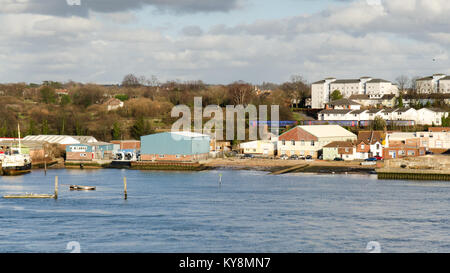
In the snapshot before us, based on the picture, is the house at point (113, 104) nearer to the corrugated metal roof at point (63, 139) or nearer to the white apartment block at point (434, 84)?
the corrugated metal roof at point (63, 139)

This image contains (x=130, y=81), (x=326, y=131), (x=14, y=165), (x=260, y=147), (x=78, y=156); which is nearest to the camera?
(x=14, y=165)

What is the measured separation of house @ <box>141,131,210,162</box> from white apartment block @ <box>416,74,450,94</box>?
3257 centimetres

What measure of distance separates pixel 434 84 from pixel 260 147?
3043 cm

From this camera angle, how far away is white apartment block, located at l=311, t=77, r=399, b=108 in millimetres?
59541

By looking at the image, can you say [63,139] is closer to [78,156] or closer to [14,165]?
[78,156]

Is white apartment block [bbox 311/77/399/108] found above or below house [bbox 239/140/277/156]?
above

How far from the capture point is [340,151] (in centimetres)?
3359

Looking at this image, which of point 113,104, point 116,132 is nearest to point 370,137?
point 116,132

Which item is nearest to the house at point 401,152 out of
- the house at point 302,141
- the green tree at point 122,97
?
the house at point 302,141

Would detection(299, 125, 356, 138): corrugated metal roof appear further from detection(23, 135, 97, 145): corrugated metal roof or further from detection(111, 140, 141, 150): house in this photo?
detection(23, 135, 97, 145): corrugated metal roof

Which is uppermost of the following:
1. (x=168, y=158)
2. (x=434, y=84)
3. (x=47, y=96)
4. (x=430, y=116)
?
(x=434, y=84)

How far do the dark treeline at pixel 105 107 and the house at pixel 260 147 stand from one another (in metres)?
9.25

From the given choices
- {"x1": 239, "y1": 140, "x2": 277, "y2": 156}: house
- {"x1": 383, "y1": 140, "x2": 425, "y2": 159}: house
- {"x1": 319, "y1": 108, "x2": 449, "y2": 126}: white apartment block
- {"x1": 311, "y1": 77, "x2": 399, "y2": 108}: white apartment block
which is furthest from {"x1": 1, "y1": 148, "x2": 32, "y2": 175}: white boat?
{"x1": 311, "y1": 77, "x2": 399, "y2": 108}: white apartment block

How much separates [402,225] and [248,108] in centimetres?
3119
